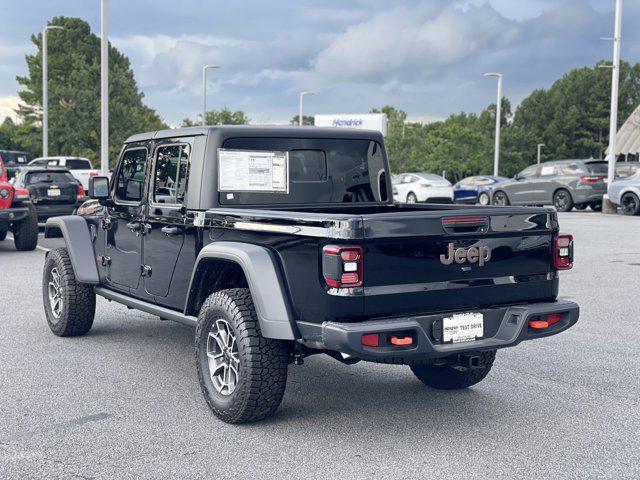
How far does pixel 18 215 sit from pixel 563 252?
469 inches

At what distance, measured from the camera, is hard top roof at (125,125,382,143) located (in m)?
5.71

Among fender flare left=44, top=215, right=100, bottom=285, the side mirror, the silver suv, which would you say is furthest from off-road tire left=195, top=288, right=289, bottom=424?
the silver suv

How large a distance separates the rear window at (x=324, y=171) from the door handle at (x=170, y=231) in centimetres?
41

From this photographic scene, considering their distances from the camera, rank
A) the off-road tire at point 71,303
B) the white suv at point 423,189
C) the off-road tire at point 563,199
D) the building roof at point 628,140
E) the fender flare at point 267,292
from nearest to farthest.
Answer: the fender flare at point 267,292 < the off-road tire at point 71,303 < the off-road tire at point 563,199 < the white suv at point 423,189 < the building roof at point 628,140

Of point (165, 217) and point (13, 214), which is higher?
point (165, 217)

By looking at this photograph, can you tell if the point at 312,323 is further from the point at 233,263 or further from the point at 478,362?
the point at 478,362

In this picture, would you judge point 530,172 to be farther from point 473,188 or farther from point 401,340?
point 401,340

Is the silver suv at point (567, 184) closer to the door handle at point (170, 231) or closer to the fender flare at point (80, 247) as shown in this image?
the fender flare at point (80, 247)

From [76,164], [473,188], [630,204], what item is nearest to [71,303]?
[630,204]

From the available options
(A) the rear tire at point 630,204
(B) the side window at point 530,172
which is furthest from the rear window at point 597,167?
(A) the rear tire at point 630,204

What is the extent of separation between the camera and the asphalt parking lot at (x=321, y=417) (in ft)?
14.0

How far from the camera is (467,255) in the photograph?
15.6 ft

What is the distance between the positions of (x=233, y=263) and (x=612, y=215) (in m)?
22.9

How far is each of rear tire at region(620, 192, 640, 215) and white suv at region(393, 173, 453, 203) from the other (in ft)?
25.3
